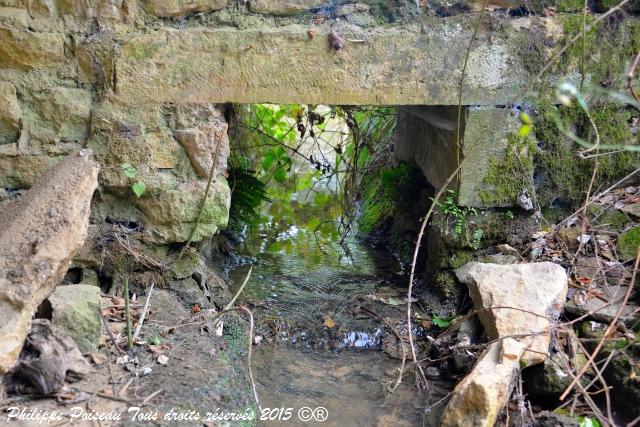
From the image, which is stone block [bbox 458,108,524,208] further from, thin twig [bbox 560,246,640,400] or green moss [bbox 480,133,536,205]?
thin twig [bbox 560,246,640,400]

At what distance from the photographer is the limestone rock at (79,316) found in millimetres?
2686

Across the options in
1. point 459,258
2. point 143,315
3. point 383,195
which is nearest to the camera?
point 143,315

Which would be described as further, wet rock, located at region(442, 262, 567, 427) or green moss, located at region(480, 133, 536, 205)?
green moss, located at region(480, 133, 536, 205)

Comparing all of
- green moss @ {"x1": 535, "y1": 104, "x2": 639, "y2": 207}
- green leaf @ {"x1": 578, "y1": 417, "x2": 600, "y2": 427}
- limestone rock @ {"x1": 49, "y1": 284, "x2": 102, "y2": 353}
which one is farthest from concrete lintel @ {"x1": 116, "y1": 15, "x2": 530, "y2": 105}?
green leaf @ {"x1": 578, "y1": 417, "x2": 600, "y2": 427}

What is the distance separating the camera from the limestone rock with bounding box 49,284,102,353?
2.69m

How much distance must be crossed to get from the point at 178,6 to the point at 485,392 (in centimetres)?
218

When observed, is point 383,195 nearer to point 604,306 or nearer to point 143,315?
point 604,306

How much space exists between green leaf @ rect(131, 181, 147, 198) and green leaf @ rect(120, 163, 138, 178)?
45 mm

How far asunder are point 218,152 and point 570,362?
6.15ft

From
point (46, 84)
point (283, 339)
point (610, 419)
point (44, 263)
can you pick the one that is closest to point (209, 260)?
point (283, 339)

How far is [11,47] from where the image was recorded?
315 cm

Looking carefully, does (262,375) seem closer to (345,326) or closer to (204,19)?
(345,326)

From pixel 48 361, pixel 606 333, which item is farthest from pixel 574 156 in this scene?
pixel 48 361

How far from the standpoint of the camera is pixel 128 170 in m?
3.29
